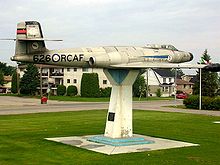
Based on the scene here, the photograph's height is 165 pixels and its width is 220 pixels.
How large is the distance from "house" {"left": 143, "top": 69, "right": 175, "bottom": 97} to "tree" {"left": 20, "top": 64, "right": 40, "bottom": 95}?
87.3ft

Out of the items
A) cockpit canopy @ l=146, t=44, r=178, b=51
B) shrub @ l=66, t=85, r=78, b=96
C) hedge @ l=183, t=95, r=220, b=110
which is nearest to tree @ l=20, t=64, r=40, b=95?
shrub @ l=66, t=85, r=78, b=96

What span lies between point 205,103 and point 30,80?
4646 centimetres

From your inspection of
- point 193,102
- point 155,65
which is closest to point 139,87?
point 193,102

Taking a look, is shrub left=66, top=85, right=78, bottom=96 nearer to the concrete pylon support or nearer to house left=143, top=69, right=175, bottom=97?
house left=143, top=69, right=175, bottom=97

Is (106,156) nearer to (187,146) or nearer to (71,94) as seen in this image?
(187,146)

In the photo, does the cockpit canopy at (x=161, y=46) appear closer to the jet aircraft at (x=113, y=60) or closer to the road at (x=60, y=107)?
the jet aircraft at (x=113, y=60)

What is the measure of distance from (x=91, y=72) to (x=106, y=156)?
63.6 m

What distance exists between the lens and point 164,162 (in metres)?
14.1

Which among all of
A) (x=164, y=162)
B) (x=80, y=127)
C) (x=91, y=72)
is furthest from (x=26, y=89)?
(x=164, y=162)

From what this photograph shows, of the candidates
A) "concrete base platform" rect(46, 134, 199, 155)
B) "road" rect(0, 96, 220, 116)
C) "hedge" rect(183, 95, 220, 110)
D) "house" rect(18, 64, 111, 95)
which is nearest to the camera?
"concrete base platform" rect(46, 134, 199, 155)

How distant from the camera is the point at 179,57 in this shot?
64.3 ft

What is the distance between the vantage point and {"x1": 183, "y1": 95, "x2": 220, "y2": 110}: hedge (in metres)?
44.3

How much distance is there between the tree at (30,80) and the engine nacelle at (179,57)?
65.6 metres

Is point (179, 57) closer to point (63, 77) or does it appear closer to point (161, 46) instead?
point (161, 46)
